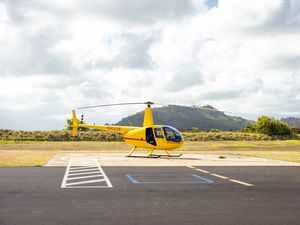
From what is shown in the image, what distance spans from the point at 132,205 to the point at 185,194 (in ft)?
8.99

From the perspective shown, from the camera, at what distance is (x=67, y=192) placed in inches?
530

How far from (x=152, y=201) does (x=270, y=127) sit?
101887mm

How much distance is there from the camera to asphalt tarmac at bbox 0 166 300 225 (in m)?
9.52

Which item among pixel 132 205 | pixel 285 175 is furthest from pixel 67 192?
pixel 285 175

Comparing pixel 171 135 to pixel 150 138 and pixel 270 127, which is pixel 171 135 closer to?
pixel 150 138

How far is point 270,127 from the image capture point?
109 meters

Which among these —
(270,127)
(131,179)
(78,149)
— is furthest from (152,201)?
(270,127)

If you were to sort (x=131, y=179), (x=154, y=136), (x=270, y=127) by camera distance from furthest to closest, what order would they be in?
(x=270, y=127), (x=154, y=136), (x=131, y=179)

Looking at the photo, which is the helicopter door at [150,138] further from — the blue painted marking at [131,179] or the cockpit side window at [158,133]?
the blue painted marking at [131,179]

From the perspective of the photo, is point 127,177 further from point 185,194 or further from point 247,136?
point 247,136

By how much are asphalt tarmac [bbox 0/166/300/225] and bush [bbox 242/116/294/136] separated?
93.2 metres

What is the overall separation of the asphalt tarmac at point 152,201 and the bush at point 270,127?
93.2 meters

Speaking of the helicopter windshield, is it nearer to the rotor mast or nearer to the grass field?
the rotor mast

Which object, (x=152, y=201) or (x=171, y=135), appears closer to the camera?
(x=152, y=201)
